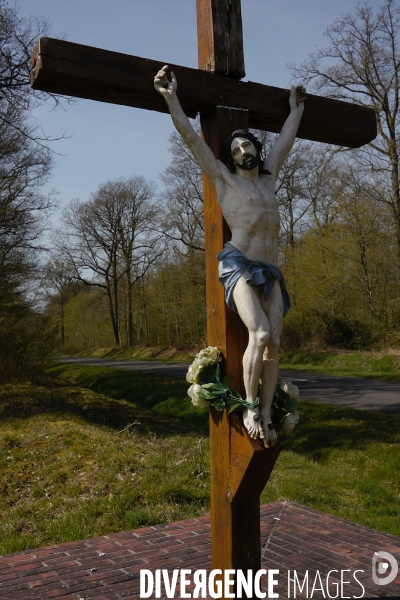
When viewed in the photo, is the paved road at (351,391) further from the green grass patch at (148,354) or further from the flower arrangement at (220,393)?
the green grass patch at (148,354)

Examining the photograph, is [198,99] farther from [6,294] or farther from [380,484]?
[6,294]

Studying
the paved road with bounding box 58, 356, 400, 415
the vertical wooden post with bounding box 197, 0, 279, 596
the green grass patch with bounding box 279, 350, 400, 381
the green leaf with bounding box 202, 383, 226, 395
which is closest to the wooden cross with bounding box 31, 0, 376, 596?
the vertical wooden post with bounding box 197, 0, 279, 596

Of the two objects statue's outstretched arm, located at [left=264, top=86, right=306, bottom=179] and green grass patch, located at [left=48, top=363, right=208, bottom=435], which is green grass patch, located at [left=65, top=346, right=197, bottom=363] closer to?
green grass patch, located at [left=48, top=363, right=208, bottom=435]

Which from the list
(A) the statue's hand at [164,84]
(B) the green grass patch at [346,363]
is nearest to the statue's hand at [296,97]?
(A) the statue's hand at [164,84]

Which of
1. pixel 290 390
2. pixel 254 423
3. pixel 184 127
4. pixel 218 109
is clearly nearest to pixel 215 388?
pixel 254 423

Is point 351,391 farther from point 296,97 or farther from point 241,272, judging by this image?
point 241,272

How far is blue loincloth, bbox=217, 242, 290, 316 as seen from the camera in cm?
334

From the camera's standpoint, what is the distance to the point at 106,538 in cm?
527

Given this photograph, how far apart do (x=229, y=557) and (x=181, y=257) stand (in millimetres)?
25293

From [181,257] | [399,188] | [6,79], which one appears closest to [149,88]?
[6,79]

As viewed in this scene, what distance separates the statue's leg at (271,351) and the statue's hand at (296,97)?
1.29 m

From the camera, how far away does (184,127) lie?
3502 millimetres

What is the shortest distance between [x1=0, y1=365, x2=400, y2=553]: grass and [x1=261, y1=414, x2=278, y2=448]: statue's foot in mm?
3128

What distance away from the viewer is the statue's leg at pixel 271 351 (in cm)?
339
